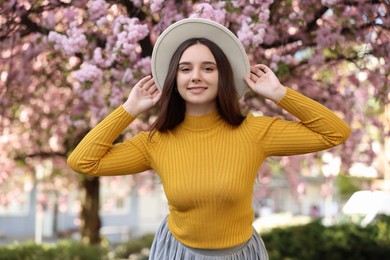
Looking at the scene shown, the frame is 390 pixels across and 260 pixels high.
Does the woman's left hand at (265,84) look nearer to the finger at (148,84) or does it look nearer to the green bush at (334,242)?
the finger at (148,84)

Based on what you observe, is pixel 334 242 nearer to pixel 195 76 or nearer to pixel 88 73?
pixel 88 73

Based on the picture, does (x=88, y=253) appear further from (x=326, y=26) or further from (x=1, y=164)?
(x=326, y=26)

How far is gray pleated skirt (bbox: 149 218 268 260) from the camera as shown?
261cm

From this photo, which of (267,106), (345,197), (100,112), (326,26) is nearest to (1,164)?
(100,112)

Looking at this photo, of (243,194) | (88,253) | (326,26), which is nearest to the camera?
(243,194)

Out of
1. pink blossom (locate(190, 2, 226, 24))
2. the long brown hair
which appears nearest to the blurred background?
pink blossom (locate(190, 2, 226, 24))

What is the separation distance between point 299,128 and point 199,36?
56 centimetres

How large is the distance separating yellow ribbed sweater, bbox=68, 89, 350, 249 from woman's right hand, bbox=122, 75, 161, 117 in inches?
1.5

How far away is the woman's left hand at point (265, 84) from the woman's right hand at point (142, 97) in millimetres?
395

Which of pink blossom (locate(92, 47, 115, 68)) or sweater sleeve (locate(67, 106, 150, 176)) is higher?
pink blossom (locate(92, 47, 115, 68))

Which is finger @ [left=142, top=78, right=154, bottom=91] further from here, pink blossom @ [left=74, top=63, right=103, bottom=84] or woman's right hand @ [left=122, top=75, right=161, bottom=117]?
pink blossom @ [left=74, top=63, right=103, bottom=84]

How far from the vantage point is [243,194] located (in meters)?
2.56

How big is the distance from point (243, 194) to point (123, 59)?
2207 mm

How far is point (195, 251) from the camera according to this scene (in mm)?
2627
